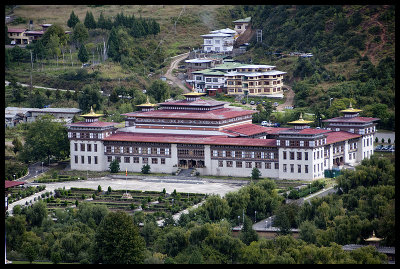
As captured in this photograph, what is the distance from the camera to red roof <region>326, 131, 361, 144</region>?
271ft

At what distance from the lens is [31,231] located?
65438mm

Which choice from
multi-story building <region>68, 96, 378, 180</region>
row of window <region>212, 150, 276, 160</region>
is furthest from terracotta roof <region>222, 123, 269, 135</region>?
row of window <region>212, 150, 276, 160</region>

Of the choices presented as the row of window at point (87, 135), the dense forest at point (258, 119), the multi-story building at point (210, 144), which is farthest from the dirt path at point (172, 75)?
the row of window at point (87, 135)

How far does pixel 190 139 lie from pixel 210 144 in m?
2.59

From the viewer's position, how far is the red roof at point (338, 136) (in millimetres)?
82738

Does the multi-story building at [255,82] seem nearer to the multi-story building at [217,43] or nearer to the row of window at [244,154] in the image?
the multi-story building at [217,43]

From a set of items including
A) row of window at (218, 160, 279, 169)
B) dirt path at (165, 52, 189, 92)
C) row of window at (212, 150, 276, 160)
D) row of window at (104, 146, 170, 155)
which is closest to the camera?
row of window at (218, 160, 279, 169)

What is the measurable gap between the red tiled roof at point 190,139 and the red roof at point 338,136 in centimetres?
439

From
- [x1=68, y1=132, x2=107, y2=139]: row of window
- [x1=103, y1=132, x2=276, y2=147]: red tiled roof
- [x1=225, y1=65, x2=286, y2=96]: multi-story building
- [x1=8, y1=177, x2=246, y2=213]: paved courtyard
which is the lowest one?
[x1=8, y1=177, x2=246, y2=213]: paved courtyard

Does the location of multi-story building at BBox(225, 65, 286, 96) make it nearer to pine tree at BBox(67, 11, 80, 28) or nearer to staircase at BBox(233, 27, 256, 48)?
staircase at BBox(233, 27, 256, 48)

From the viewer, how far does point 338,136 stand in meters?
84.8

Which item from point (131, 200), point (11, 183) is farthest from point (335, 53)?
point (11, 183)

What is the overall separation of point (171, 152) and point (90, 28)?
168ft
